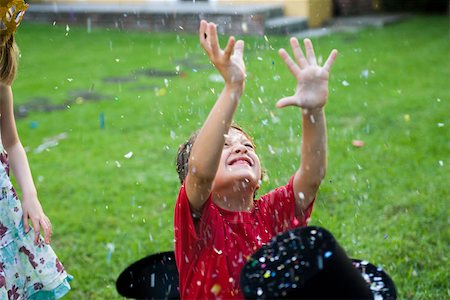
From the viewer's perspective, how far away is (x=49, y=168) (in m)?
5.09

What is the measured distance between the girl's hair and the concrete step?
8.01 m

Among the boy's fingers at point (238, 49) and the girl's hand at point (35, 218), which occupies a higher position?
the boy's fingers at point (238, 49)

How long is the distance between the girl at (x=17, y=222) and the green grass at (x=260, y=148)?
0.86 m

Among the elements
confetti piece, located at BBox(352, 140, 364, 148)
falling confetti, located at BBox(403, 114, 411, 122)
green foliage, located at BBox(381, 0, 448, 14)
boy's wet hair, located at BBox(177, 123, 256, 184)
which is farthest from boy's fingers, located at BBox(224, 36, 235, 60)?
green foliage, located at BBox(381, 0, 448, 14)

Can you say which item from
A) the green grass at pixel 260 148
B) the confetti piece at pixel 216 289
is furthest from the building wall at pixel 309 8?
the confetti piece at pixel 216 289

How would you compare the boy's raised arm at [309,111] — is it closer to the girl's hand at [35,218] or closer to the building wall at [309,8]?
the girl's hand at [35,218]

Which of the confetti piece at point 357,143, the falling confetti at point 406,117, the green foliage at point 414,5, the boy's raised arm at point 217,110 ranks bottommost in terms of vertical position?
the green foliage at point 414,5

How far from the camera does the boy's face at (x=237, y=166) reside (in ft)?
6.88

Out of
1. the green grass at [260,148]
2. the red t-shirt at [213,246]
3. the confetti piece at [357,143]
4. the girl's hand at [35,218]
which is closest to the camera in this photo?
the red t-shirt at [213,246]

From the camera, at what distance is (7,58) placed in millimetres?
2260

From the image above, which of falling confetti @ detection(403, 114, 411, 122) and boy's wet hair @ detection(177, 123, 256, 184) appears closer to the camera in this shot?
boy's wet hair @ detection(177, 123, 256, 184)

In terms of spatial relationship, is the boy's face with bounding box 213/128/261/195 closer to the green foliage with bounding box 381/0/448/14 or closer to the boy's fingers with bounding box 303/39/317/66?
the boy's fingers with bounding box 303/39/317/66

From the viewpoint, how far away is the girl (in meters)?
2.20

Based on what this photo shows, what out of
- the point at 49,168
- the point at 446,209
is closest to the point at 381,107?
the point at 446,209
